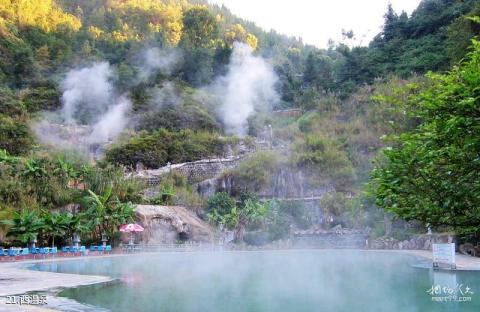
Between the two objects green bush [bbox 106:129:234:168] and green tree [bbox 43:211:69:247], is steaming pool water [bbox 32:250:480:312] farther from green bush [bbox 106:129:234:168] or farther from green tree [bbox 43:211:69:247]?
green bush [bbox 106:129:234:168]

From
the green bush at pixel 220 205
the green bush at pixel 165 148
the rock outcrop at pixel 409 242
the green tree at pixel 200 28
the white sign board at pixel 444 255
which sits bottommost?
the rock outcrop at pixel 409 242

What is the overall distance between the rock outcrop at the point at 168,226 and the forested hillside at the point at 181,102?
1.47 meters

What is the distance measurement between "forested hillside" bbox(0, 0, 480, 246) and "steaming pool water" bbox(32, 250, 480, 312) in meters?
8.00

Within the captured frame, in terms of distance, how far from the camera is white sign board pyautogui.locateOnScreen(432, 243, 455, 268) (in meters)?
13.3

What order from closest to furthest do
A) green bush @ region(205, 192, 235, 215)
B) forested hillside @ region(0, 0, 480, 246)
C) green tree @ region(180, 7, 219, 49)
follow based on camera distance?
forested hillside @ region(0, 0, 480, 246) → green bush @ region(205, 192, 235, 215) → green tree @ region(180, 7, 219, 49)

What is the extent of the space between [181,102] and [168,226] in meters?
20.5

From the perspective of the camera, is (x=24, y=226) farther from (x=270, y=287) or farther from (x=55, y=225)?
(x=270, y=287)

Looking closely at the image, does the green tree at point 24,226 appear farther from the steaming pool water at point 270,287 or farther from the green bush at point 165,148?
the green bush at point 165,148

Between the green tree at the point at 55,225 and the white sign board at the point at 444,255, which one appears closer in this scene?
the white sign board at the point at 444,255

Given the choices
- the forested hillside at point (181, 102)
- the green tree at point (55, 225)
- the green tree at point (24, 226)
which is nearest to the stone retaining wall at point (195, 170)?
the forested hillside at point (181, 102)

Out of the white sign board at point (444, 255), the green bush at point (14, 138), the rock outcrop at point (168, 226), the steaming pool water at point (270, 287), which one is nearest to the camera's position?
the steaming pool water at point (270, 287)

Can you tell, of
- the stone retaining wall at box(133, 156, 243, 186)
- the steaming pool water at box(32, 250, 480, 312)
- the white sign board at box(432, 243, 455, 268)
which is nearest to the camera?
the steaming pool water at box(32, 250, 480, 312)

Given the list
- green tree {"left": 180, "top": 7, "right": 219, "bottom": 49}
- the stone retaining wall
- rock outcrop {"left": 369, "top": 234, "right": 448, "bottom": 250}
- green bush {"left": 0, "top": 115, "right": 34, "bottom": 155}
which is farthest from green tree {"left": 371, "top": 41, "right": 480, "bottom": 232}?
green tree {"left": 180, "top": 7, "right": 219, "bottom": 49}

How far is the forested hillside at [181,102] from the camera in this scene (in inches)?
1025
